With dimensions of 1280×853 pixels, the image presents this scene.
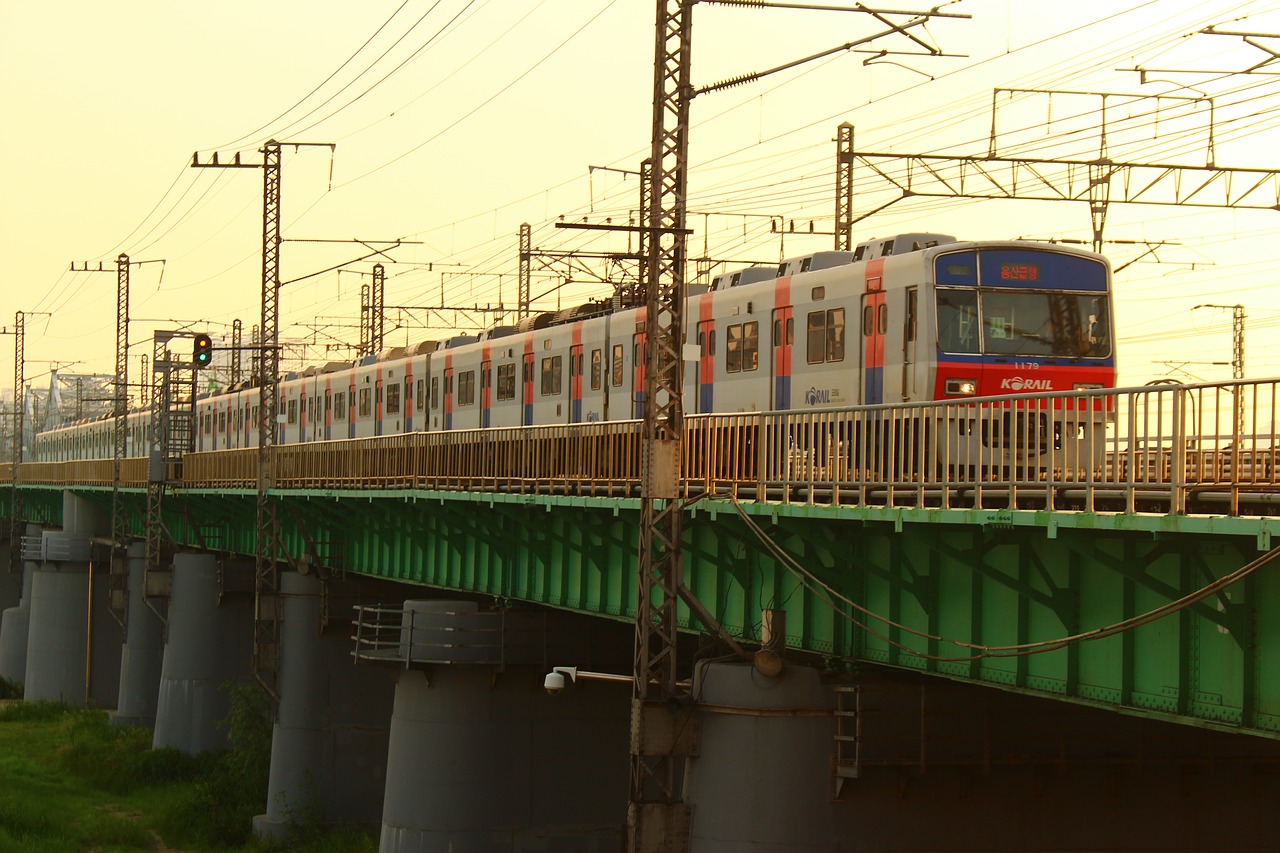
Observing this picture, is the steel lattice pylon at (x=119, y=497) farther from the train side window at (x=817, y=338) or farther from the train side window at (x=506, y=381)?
the train side window at (x=817, y=338)

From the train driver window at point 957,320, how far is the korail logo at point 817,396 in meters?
2.47

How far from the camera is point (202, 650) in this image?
2172 inches

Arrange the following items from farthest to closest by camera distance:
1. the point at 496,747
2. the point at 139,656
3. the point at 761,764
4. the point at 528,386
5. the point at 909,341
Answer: the point at 139,656 < the point at 528,386 < the point at 496,747 < the point at 909,341 < the point at 761,764

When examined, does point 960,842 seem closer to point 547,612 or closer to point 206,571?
point 547,612

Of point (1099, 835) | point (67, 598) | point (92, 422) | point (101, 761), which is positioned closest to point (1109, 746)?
point (1099, 835)

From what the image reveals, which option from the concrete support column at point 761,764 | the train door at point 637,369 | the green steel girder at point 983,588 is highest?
the train door at point 637,369

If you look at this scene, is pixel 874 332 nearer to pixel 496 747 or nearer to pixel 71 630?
pixel 496 747

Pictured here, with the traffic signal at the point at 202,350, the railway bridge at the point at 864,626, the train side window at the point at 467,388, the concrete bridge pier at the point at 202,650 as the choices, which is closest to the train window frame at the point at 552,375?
the railway bridge at the point at 864,626

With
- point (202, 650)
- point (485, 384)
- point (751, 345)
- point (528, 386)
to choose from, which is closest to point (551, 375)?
point (528, 386)

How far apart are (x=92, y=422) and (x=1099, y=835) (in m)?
85.7

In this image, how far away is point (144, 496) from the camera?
65.2 m

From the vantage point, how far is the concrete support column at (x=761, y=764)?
68.8 feet

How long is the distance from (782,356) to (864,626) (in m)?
9.33

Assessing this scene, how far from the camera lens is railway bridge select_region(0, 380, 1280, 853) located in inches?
619
